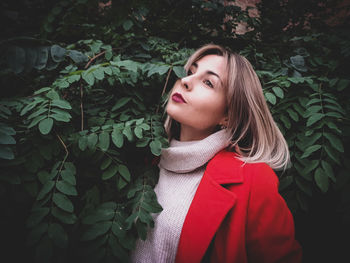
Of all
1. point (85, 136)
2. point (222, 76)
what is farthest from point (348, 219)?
point (85, 136)

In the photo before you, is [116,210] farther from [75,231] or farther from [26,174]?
[26,174]

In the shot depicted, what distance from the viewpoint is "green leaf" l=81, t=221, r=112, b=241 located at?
39.0 inches

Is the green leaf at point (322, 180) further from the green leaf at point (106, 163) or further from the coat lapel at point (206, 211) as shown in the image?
the green leaf at point (106, 163)

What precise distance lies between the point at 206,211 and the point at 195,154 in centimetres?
39

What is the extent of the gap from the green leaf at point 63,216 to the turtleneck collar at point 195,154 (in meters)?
0.68

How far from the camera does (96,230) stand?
1014 mm

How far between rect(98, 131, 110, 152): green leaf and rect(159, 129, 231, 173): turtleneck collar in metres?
0.47

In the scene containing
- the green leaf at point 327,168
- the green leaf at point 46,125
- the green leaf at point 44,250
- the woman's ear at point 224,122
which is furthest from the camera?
the woman's ear at point 224,122

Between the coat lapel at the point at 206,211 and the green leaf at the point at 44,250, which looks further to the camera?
the coat lapel at the point at 206,211

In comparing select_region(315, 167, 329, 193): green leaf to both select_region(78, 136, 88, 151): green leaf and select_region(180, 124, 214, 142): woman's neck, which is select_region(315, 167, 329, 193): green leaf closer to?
select_region(180, 124, 214, 142): woman's neck

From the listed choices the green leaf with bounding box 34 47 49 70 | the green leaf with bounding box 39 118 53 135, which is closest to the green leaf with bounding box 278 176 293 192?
the green leaf with bounding box 39 118 53 135

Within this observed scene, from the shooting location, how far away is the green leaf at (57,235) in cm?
94

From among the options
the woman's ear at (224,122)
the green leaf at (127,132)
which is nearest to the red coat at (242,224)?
the woman's ear at (224,122)

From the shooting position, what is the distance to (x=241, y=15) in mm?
1981
